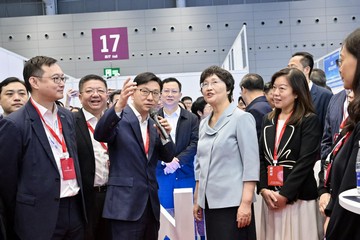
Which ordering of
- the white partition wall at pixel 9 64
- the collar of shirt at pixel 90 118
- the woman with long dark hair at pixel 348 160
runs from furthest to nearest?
the white partition wall at pixel 9 64 → the collar of shirt at pixel 90 118 → the woman with long dark hair at pixel 348 160

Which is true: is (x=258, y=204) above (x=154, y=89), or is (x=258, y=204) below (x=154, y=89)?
below

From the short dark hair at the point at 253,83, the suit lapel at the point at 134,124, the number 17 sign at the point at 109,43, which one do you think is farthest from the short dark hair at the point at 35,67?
the number 17 sign at the point at 109,43

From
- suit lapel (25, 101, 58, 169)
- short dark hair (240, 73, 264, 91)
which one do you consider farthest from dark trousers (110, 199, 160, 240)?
short dark hair (240, 73, 264, 91)

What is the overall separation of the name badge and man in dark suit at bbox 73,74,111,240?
352mm

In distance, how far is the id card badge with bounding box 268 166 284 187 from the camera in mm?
2262

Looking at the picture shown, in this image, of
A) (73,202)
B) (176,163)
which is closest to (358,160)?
(73,202)

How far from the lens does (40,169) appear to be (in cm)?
180

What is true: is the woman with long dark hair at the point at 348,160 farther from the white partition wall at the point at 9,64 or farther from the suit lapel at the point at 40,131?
the white partition wall at the point at 9,64

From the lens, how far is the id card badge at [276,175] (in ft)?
7.42

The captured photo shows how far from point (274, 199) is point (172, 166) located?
1.14 metres

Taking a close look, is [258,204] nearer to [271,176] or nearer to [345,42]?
[271,176]

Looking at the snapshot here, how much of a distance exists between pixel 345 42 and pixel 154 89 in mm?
1159

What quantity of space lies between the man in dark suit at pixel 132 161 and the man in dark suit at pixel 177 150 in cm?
103

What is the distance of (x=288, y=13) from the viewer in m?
14.0
